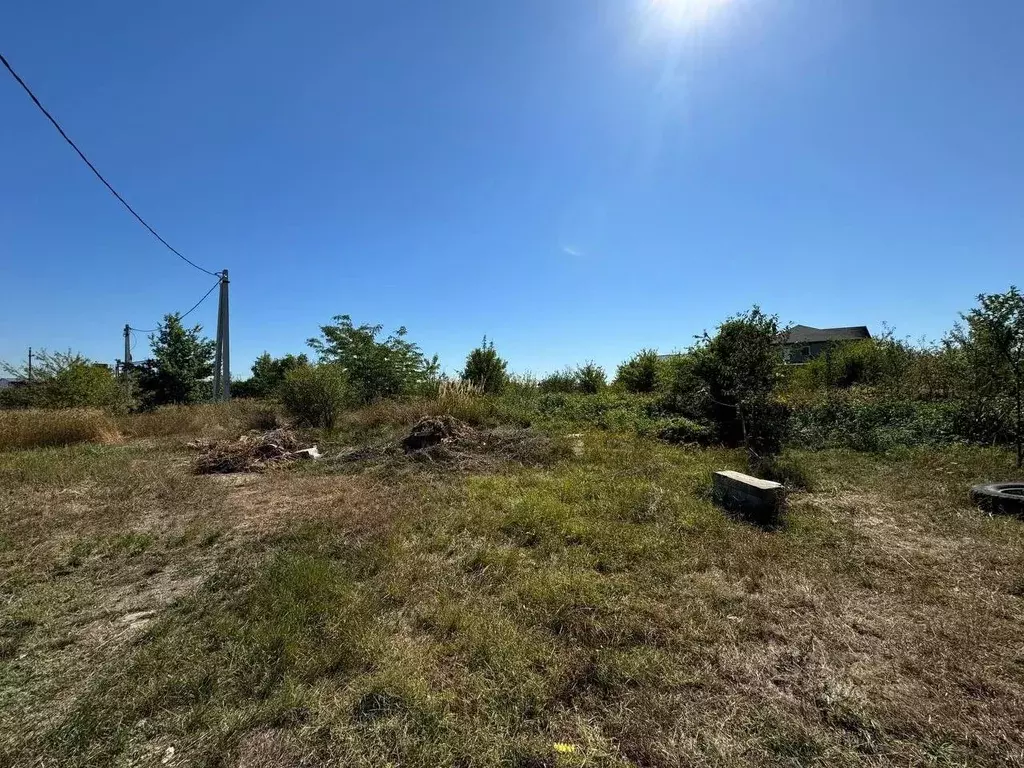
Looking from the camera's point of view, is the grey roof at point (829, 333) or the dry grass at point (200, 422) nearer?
the dry grass at point (200, 422)

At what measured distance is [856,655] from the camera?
6.79ft

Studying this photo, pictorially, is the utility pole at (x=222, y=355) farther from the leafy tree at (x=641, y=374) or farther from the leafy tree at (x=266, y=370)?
the leafy tree at (x=641, y=374)

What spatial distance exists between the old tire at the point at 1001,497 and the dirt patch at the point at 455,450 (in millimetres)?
4509

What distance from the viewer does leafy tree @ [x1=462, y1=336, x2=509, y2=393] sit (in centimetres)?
1380

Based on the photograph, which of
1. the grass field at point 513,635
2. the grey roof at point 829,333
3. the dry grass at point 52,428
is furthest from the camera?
the grey roof at point 829,333

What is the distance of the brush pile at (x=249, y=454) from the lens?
6.59 metres

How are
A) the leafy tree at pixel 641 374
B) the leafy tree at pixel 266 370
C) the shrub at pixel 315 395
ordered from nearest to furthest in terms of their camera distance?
the shrub at pixel 315 395 → the leafy tree at pixel 641 374 → the leafy tree at pixel 266 370

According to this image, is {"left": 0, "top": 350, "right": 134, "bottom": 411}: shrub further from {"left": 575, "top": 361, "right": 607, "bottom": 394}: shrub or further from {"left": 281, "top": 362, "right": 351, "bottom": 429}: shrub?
{"left": 575, "top": 361, "right": 607, "bottom": 394}: shrub

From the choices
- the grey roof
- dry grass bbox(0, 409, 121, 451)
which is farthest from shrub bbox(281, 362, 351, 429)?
the grey roof

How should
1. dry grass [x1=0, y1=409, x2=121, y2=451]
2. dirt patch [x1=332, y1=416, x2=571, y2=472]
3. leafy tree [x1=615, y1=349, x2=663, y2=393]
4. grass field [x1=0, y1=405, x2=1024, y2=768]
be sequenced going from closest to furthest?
grass field [x1=0, y1=405, x2=1024, y2=768], dirt patch [x1=332, y1=416, x2=571, y2=472], dry grass [x1=0, y1=409, x2=121, y2=451], leafy tree [x1=615, y1=349, x2=663, y2=393]

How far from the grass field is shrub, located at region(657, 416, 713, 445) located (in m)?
3.69

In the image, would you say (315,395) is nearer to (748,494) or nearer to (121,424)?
(121,424)

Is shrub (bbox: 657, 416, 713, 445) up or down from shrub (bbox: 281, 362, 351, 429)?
down

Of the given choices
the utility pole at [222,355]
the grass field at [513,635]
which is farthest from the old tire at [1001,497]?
the utility pole at [222,355]
